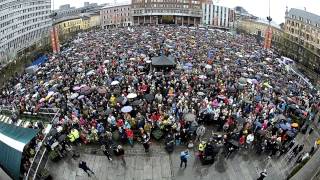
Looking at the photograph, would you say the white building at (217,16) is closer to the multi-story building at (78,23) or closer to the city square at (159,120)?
the multi-story building at (78,23)

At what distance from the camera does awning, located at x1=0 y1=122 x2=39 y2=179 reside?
823 inches

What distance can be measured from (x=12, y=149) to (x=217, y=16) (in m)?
110

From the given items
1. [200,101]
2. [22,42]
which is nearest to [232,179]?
[200,101]

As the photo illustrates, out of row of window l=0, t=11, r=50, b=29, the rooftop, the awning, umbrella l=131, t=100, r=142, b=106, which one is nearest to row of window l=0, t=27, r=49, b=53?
A: row of window l=0, t=11, r=50, b=29

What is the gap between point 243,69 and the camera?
42.6 meters

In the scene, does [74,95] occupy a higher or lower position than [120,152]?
higher

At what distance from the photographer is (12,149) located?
21094mm

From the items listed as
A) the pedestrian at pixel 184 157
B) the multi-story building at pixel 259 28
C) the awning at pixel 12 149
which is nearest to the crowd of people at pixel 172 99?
the pedestrian at pixel 184 157

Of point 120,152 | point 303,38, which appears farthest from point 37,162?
point 303,38

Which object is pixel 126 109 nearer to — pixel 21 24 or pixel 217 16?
pixel 21 24

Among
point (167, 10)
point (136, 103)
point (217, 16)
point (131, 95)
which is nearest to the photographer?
point (136, 103)

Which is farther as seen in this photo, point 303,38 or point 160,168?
point 303,38

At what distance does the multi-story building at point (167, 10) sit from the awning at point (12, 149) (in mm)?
107531

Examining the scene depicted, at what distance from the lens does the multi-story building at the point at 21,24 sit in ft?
296
